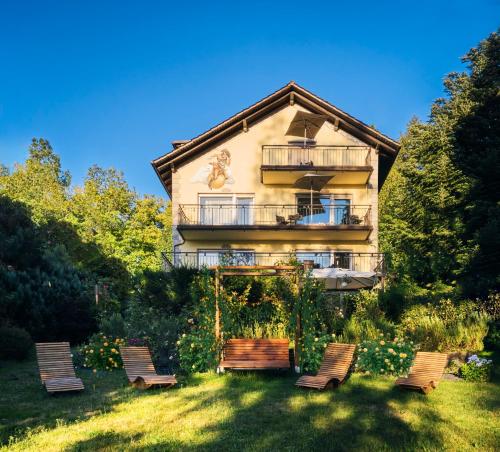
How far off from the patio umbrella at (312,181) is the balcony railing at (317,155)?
1280mm

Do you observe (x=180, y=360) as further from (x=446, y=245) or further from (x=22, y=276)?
(x=446, y=245)

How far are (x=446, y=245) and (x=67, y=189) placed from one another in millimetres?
35664

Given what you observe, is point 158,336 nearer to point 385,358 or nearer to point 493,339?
point 385,358

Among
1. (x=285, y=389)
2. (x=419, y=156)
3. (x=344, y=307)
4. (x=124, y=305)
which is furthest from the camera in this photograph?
(x=419, y=156)

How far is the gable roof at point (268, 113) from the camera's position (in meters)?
24.8

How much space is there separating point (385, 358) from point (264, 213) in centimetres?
1445

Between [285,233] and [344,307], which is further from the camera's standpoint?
[285,233]

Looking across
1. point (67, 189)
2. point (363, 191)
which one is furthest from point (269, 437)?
point (67, 189)

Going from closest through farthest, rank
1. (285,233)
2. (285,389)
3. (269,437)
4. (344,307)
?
(269,437)
(285,389)
(344,307)
(285,233)

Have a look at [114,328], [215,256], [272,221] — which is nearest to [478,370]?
[114,328]

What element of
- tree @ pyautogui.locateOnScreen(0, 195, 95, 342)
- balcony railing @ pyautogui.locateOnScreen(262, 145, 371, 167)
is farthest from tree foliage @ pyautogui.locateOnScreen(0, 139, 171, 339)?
balcony railing @ pyautogui.locateOnScreen(262, 145, 371, 167)

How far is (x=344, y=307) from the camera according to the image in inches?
669

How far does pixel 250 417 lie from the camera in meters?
7.65

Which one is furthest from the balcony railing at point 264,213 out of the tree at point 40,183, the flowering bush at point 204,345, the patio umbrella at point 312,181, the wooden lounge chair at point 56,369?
the tree at point 40,183
